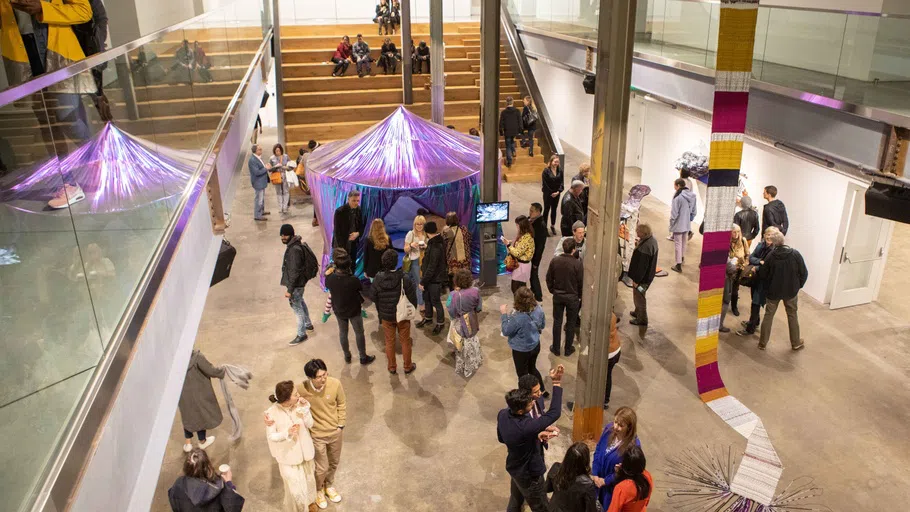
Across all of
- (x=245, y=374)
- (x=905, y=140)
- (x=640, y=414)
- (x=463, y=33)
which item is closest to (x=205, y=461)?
(x=245, y=374)

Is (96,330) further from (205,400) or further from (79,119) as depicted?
(205,400)

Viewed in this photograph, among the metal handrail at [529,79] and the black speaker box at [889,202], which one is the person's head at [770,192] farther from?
the metal handrail at [529,79]

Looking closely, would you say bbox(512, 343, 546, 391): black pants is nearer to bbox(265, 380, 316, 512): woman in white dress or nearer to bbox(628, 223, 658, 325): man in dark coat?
bbox(628, 223, 658, 325): man in dark coat

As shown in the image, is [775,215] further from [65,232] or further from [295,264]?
[65,232]

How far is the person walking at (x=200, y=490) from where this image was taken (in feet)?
13.5

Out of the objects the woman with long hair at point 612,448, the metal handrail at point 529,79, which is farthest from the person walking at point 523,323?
the metal handrail at point 529,79

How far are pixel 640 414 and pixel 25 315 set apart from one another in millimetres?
5741

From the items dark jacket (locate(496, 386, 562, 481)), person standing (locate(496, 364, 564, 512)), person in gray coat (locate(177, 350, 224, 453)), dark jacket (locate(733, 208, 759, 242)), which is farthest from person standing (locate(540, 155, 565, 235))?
person in gray coat (locate(177, 350, 224, 453))

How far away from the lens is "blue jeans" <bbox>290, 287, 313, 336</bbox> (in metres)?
7.75

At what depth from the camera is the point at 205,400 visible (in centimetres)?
584

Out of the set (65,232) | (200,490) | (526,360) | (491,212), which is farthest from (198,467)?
(491,212)

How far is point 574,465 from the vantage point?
13.7ft

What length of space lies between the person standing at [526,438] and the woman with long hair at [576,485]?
1.58ft

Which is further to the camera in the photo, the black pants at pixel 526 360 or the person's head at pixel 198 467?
the black pants at pixel 526 360
